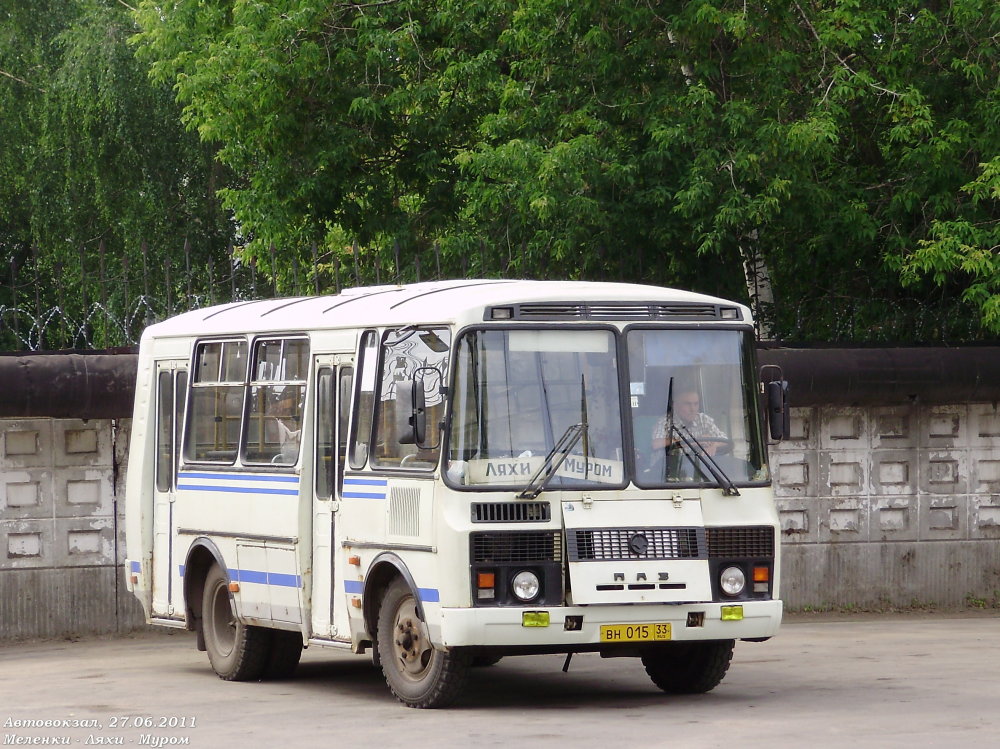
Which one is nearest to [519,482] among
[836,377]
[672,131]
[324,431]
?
[324,431]

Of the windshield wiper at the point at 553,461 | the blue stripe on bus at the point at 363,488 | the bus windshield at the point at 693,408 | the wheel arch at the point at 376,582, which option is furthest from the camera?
the blue stripe on bus at the point at 363,488

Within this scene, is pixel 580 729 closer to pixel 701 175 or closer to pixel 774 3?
pixel 701 175

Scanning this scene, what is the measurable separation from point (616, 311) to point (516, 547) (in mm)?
1687

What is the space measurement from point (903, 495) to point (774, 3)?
5256mm

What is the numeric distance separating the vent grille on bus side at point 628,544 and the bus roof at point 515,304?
137 centimetres

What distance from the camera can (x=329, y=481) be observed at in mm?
12562

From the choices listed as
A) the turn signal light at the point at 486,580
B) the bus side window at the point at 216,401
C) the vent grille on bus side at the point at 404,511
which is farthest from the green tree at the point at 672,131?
the turn signal light at the point at 486,580

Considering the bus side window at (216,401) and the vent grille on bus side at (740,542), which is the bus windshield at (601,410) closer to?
the vent grille on bus side at (740,542)

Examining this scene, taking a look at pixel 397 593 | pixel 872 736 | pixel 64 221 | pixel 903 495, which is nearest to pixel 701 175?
pixel 903 495

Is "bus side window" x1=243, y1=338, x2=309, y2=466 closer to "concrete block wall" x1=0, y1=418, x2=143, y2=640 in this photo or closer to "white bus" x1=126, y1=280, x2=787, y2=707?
"white bus" x1=126, y1=280, x2=787, y2=707

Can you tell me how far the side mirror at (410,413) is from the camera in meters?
11.2

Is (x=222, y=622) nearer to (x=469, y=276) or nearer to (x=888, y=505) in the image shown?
(x=469, y=276)

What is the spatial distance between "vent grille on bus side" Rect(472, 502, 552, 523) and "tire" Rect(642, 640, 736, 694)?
156 centimetres

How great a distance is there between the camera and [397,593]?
461 inches
